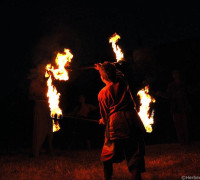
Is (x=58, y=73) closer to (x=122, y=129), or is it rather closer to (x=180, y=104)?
(x=122, y=129)

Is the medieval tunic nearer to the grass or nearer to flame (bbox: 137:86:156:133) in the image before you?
the grass

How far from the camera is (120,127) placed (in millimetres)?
4039

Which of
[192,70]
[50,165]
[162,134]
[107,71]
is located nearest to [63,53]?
[50,165]

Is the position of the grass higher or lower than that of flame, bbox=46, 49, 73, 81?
lower

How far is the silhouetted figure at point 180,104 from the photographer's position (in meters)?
8.69

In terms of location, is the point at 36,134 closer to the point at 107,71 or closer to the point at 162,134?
the point at 107,71

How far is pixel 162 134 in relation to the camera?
1241cm

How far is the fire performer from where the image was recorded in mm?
4000

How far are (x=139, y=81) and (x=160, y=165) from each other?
785 centimetres

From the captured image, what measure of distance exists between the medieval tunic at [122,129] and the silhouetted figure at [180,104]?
4820mm

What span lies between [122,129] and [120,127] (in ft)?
0.12

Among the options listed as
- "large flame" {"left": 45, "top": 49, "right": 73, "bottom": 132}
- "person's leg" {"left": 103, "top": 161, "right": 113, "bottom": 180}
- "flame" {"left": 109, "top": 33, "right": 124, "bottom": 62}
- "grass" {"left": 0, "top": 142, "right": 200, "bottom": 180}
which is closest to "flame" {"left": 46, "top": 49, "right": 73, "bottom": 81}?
"large flame" {"left": 45, "top": 49, "right": 73, "bottom": 132}

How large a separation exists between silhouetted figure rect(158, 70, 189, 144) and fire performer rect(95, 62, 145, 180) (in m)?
4.81

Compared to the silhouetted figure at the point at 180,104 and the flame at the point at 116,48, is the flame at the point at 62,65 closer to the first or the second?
the flame at the point at 116,48
